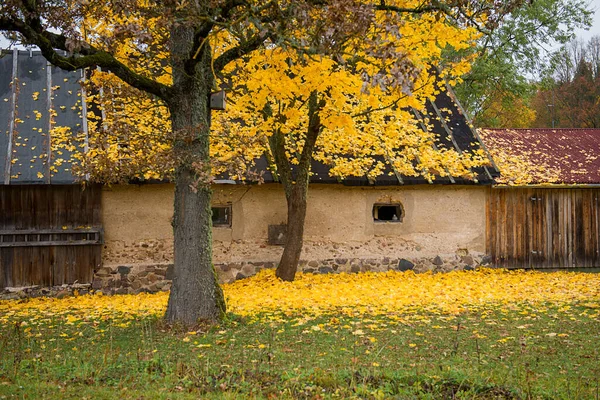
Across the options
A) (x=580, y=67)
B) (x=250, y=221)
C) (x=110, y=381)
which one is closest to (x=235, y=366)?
(x=110, y=381)

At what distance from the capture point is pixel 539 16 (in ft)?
90.9

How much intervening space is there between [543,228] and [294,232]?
7.32m

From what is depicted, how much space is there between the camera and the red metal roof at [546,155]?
17.9 m

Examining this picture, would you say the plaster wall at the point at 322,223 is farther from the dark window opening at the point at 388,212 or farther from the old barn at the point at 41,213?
the old barn at the point at 41,213

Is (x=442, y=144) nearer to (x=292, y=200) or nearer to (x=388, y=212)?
(x=388, y=212)

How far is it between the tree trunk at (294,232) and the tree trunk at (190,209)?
5.12m

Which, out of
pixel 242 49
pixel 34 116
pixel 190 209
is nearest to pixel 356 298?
pixel 190 209

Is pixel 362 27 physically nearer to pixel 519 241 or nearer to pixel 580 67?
pixel 519 241

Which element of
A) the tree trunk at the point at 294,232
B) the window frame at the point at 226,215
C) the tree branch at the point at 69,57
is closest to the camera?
the tree branch at the point at 69,57

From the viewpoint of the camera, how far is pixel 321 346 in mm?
8203

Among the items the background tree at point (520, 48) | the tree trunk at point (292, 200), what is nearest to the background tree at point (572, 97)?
the background tree at point (520, 48)

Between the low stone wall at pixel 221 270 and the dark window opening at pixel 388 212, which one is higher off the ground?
the dark window opening at pixel 388 212

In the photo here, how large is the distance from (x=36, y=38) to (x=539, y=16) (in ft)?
78.8

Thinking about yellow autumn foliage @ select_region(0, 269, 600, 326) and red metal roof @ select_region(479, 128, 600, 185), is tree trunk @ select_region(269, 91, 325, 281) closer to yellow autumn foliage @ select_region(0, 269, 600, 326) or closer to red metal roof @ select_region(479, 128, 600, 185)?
yellow autumn foliage @ select_region(0, 269, 600, 326)
